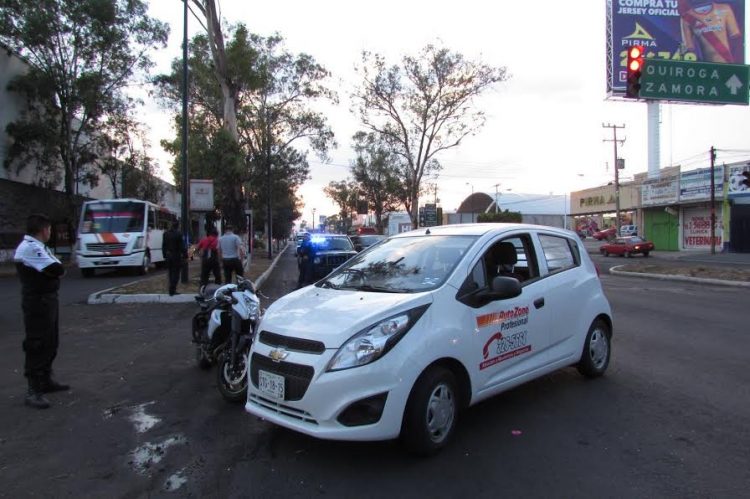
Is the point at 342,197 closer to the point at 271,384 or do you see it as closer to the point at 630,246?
the point at 630,246

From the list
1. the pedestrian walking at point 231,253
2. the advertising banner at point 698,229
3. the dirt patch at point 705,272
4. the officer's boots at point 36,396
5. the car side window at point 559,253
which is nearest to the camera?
the officer's boots at point 36,396

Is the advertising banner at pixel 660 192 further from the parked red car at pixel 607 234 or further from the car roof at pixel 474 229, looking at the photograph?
the car roof at pixel 474 229

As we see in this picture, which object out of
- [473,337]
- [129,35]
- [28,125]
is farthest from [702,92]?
[28,125]

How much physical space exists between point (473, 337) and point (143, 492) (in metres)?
2.51

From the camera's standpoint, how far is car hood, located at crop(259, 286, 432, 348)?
146 inches

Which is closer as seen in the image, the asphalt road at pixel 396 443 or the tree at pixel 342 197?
the asphalt road at pixel 396 443

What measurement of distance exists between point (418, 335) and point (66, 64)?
88.7ft

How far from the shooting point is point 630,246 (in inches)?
1415

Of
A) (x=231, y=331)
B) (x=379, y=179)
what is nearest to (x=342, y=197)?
(x=379, y=179)

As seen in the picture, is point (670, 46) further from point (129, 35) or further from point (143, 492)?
point (143, 492)

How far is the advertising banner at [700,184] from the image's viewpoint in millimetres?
36188

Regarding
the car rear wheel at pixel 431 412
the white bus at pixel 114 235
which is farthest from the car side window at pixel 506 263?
the white bus at pixel 114 235

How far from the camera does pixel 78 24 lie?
78.8ft

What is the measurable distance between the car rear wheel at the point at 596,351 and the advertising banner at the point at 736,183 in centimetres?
3569
